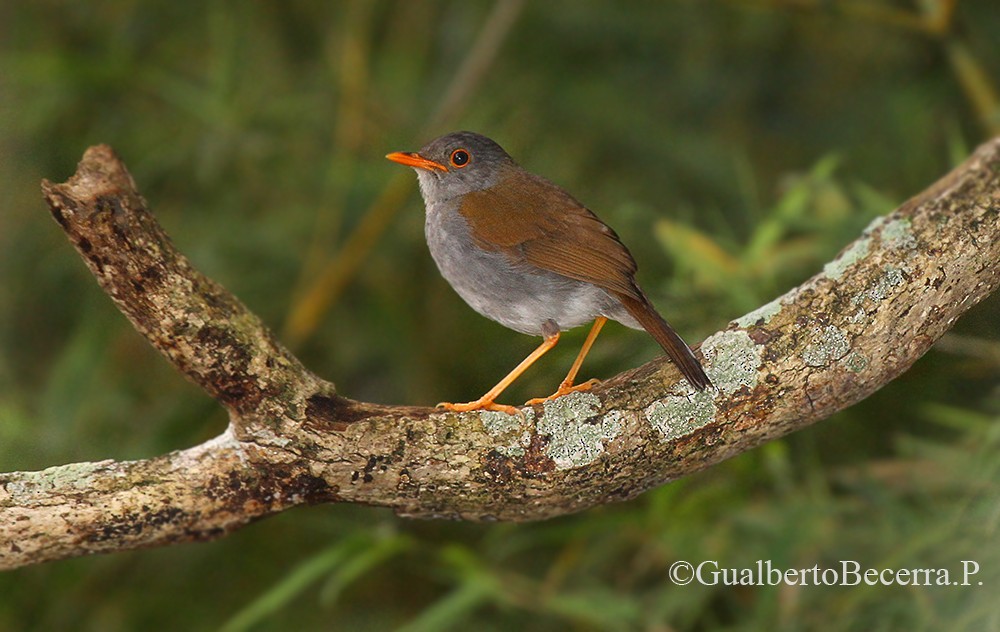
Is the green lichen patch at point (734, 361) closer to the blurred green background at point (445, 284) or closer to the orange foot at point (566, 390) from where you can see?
the orange foot at point (566, 390)

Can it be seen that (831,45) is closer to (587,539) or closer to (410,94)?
(410,94)

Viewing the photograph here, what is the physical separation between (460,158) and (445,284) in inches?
117

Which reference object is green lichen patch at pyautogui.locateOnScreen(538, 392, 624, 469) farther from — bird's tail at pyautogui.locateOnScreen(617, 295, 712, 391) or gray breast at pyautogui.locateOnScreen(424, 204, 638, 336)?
gray breast at pyautogui.locateOnScreen(424, 204, 638, 336)

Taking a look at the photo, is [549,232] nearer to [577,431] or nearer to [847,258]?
[577,431]

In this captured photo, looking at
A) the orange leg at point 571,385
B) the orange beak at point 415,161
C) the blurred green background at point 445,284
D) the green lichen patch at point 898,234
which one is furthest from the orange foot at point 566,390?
the blurred green background at point 445,284

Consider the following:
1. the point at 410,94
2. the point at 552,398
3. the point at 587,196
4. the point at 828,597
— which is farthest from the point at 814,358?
the point at 410,94

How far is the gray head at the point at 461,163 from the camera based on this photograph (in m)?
3.87

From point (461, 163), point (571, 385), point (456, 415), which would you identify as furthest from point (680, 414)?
point (461, 163)

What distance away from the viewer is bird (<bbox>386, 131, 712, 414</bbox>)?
3.40 m

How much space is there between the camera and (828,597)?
4891 mm

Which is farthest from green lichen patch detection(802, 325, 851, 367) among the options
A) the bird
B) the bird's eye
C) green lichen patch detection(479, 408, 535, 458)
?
the bird's eye

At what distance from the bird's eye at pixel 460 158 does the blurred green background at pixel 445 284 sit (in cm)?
96

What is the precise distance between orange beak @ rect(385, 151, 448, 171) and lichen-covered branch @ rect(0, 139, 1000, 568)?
972 mm

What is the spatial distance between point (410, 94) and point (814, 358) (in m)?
4.53
